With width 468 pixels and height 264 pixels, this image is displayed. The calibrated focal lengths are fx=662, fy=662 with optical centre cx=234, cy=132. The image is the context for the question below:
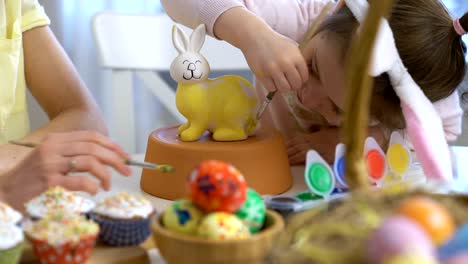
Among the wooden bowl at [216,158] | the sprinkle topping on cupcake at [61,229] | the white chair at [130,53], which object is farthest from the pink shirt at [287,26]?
the sprinkle topping on cupcake at [61,229]

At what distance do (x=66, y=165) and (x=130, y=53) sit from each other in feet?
2.52

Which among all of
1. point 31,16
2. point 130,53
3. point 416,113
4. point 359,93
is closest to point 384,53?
point 416,113

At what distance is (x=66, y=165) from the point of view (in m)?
0.84

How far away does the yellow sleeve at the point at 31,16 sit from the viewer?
1.23m

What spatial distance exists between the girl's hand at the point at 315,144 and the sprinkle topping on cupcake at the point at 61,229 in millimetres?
558

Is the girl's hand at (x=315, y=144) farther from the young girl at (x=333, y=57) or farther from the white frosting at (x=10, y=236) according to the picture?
the white frosting at (x=10, y=236)

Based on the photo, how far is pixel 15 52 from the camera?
46.9 inches

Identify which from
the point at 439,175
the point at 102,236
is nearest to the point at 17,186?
the point at 102,236

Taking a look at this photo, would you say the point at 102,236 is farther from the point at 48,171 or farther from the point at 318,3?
the point at 318,3

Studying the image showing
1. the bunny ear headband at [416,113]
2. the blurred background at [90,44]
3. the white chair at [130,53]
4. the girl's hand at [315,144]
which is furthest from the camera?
the blurred background at [90,44]

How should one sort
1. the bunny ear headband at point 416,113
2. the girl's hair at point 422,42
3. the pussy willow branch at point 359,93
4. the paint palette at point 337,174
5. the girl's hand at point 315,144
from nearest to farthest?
the pussy willow branch at point 359,93 → the paint palette at point 337,174 → the bunny ear headband at point 416,113 → the girl's hair at point 422,42 → the girl's hand at point 315,144

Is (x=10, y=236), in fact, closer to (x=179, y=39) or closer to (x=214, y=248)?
(x=214, y=248)

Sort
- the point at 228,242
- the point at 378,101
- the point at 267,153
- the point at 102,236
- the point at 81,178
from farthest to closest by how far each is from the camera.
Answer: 1. the point at 378,101
2. the point at 267,153
3. the point at 81,178
4. the point at 102,236
5. the point at 228,242

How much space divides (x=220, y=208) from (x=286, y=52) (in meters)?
0.42
